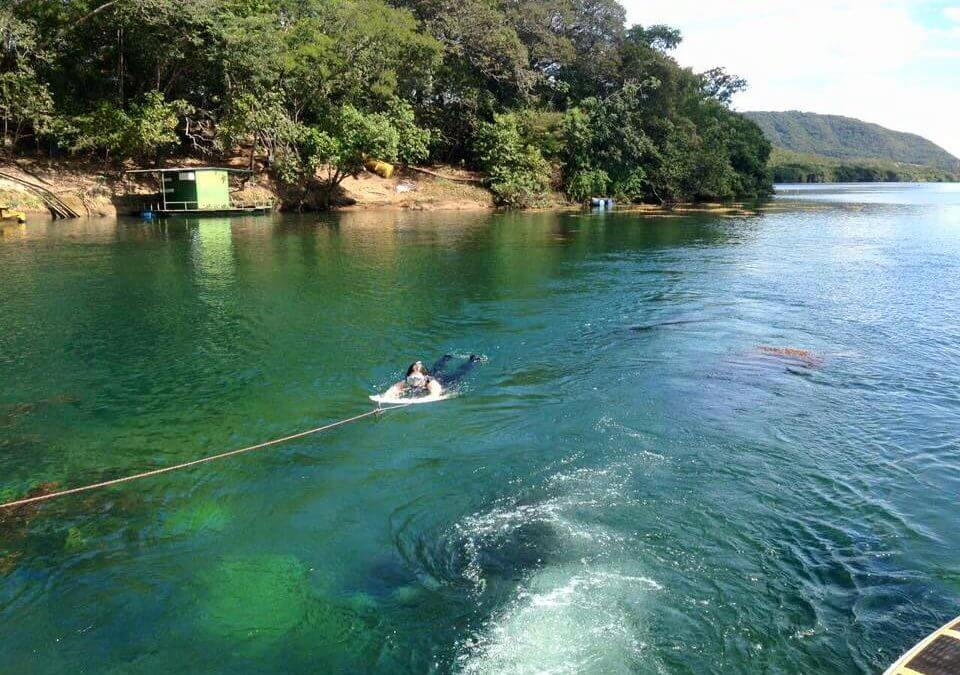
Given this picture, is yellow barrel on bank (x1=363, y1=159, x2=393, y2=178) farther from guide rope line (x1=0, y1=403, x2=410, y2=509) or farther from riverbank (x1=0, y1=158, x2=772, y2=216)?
guide rope line (x1=0, y1=403, x2=410, y2=509)

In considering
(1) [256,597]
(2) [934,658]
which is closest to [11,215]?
(1) [256,597]

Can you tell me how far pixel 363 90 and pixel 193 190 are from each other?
15432 millimetres

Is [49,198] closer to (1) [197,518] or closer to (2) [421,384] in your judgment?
(2) [421,384]

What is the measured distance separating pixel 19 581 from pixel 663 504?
775cm

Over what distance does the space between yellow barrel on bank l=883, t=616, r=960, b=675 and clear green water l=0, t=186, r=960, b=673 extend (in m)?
0.82

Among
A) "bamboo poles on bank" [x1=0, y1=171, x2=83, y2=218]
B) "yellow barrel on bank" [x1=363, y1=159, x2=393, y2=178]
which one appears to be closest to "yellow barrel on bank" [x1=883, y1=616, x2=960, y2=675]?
"bamboo poles on bank" [x1=0, y1=171, x2=83, y2=218]

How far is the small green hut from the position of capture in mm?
45938

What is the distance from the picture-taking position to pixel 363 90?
173 ft

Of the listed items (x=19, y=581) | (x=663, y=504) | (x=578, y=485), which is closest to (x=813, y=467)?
(x=663, y=504)

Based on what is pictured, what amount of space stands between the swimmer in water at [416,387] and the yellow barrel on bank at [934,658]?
29.4 feet

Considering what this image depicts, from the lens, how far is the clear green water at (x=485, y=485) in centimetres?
672

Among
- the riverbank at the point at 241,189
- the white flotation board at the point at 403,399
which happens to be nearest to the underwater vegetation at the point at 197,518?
the white flotation board at the point at 403,399

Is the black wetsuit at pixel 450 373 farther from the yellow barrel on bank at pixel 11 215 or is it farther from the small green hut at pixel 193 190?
the yellow barrel on bank at pixel 11 215

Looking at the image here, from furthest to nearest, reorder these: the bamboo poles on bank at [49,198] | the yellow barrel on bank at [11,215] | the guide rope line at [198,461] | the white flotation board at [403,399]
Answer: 1. the bamboo poles on bank at [49,198]
2. the yellow barrel on bank at [11,215]
3. the white flotation board at [403,399]
4. the guide rope line at [198,461]
